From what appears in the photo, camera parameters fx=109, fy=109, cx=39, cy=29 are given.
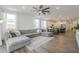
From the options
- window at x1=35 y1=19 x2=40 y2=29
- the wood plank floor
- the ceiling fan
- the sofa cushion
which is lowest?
the wood plank floor

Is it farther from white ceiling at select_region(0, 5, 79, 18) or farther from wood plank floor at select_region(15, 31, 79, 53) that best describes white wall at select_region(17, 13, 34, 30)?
wood plank floor at select_region(15, 31, 79, 53)

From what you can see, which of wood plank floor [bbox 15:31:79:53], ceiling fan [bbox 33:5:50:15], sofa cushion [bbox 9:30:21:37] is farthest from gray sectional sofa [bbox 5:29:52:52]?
ceiling fan [bbox 33:5:50:15]

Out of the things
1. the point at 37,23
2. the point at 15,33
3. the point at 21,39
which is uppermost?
the point at 37,23

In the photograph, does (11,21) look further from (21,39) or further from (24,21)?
(21,39)

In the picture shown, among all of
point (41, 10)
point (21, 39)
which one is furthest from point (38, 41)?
point (41, 10)

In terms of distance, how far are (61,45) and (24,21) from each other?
98 centimetres

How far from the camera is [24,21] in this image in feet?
8.03

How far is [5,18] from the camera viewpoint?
2363 mm

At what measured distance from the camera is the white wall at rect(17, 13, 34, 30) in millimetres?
2414

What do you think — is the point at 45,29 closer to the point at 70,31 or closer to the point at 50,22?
the point at 50,22

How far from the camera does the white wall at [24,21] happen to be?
7.92 ft

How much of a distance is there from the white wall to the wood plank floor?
0.49 m
